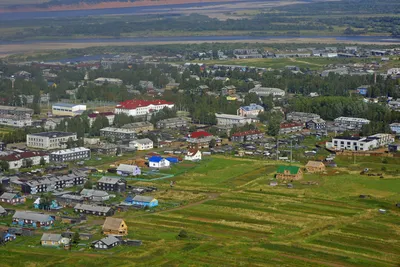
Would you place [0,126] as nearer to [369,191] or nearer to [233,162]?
[233,162]

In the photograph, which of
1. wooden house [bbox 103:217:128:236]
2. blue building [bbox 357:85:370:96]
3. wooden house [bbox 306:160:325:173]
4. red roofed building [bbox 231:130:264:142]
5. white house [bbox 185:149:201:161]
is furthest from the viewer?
blue building [bbox 357:85:370:96]

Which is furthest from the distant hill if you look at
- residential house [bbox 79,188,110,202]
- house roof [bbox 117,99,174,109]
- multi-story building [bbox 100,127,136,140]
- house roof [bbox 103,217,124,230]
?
house roof [bbox 103,217,124,230]

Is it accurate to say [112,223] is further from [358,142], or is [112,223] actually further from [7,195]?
[358,142]

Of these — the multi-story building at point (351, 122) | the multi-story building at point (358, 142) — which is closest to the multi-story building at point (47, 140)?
the multi-story building at point (358, 142)

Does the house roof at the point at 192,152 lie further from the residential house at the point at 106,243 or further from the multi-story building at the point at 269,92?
the multi-story building at the point at 269,92

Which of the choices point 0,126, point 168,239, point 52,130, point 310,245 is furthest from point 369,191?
point 0,126

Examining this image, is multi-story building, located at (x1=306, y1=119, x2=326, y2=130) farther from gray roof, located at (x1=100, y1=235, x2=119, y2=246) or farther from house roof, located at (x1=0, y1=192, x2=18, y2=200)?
gray roof, located at (x1=100, y1=235, x2=119, y2=246)
